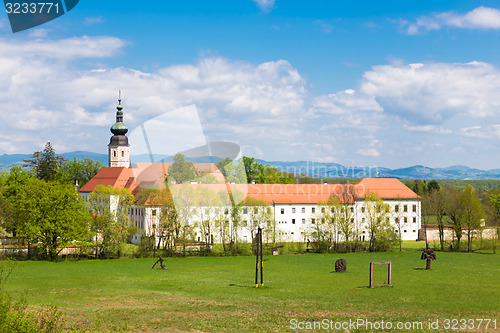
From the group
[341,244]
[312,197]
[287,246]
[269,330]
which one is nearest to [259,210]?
[287,246]

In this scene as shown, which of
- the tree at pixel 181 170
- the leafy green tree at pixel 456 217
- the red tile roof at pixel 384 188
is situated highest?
the tree at pixel 181 170

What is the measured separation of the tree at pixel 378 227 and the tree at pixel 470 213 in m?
9.73

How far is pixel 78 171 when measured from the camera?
115 metres

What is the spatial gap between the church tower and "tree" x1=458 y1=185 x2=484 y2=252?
77308mm

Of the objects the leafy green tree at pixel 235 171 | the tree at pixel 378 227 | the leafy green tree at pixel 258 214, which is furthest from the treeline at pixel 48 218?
the leafy green tree at pixel 235 171

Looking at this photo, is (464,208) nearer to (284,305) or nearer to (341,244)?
(341,244)

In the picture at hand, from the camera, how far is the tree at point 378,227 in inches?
2761

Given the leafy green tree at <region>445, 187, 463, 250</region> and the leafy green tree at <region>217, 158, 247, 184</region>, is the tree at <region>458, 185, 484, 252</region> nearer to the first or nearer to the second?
the leafy green tree at <region>445, 187, 463, 250</region>

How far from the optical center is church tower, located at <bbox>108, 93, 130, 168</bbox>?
402ft

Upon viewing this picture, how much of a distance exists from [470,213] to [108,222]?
47.2m

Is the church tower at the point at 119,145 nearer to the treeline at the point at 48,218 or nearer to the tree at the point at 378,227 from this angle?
the treeline at the point at 48,218

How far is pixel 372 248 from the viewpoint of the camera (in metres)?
70.3

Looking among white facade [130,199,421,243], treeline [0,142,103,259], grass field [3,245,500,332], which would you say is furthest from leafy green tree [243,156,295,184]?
grass field [3,245,500,332]

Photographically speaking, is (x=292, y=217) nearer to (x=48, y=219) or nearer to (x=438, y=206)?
(x=438, y=206)
